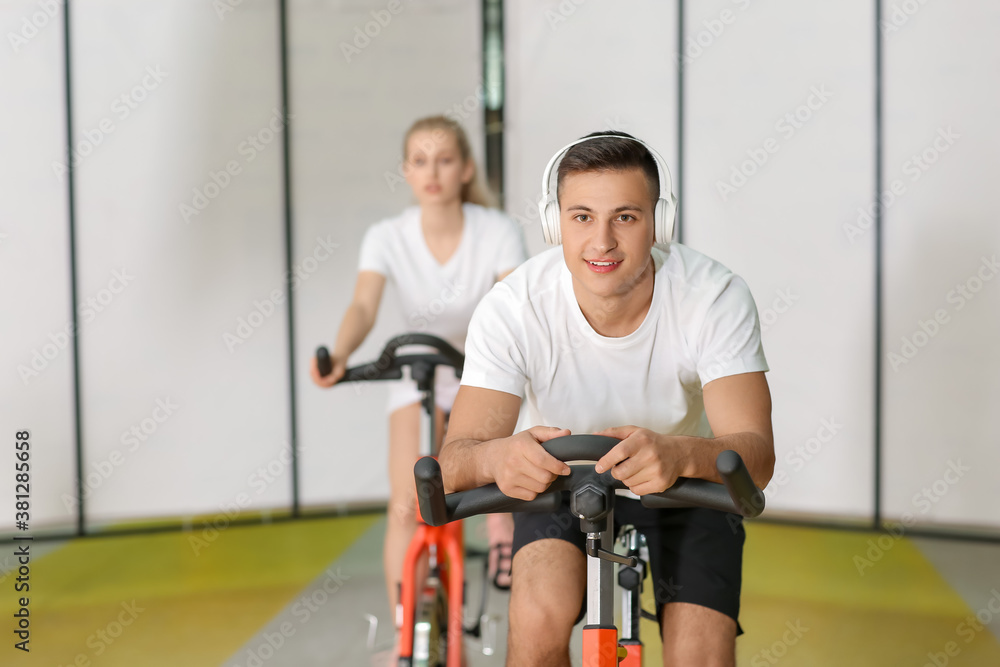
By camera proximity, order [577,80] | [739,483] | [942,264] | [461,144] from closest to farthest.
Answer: [739,483], [461,144], [942,264], [577,80]

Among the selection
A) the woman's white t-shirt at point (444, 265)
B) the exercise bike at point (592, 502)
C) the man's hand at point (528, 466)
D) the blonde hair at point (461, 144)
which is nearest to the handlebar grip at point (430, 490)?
the exercise bike at point (592, 502)

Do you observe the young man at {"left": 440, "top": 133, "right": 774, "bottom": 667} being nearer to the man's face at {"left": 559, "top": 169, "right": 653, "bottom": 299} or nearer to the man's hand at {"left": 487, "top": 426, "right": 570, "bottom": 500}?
the man's face at {"left": 559, "top": 169, "right": 653, "bottom": 299}

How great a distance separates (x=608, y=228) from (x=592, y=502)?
1.91 ft

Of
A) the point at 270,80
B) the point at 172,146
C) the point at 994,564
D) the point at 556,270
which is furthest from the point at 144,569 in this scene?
the point at 994,564

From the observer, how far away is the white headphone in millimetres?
1579

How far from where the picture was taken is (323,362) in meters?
2.15

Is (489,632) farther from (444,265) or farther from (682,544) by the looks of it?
(682,544)

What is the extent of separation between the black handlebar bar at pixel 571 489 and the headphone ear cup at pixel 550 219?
515 mm

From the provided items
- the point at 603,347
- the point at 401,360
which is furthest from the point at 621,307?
the point at 401,360

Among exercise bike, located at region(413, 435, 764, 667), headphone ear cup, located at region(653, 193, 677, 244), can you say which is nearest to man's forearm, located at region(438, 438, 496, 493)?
exercise bike, located at region(413, 435, 764, 667)

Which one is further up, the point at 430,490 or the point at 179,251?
the point at 179,251

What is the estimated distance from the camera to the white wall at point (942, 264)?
3.15m

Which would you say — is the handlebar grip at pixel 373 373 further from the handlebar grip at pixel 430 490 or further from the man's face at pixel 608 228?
the handlebar grip at pixel 430 490

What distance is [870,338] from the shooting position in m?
3.38
